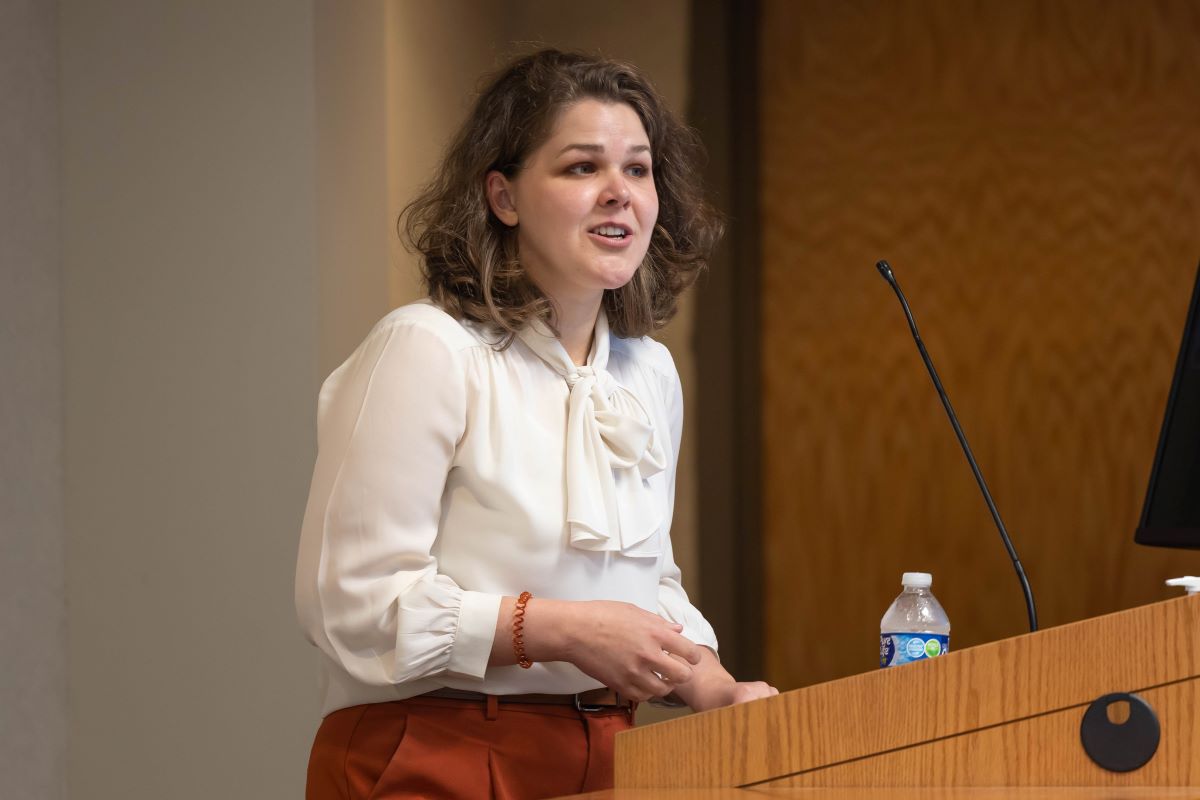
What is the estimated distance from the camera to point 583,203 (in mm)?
1594

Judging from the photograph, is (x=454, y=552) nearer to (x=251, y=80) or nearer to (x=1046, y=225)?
(x=251, y=80)

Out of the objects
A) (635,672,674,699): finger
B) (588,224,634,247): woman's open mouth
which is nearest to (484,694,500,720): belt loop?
(635,672,674,699): finger

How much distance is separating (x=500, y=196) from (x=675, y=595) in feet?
1.81

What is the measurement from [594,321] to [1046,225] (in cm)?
165

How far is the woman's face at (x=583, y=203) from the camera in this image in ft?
5.23

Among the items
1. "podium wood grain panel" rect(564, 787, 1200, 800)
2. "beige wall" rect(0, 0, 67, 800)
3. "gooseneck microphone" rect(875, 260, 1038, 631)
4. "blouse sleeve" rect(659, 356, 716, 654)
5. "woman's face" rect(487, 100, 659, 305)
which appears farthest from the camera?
"beige wall" rect(0, 0, 67, 800)

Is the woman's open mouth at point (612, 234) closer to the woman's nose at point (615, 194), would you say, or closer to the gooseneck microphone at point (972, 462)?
the woman's nose at point (615, 194)

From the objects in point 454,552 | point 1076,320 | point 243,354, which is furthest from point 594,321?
point 1076,320

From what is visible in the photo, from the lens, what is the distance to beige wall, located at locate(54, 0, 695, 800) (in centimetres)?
251

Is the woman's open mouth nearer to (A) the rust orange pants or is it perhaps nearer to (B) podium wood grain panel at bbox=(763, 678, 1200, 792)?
(A) the rust orange pants

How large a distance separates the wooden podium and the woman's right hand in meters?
0.34

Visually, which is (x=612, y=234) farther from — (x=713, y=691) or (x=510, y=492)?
(x=713, y=691)

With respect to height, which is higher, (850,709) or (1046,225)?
(1046,225)

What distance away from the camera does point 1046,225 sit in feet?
9.83
